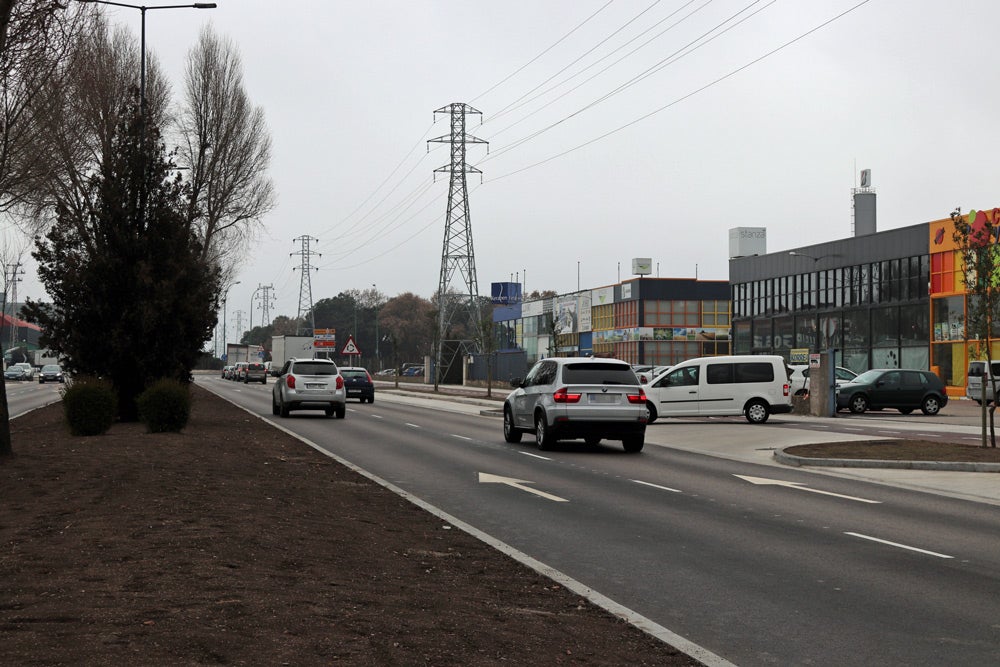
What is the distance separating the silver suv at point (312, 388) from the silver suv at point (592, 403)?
42.0 ft

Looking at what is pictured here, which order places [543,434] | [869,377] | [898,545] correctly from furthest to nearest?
[869,377], [543,434], [898,545]

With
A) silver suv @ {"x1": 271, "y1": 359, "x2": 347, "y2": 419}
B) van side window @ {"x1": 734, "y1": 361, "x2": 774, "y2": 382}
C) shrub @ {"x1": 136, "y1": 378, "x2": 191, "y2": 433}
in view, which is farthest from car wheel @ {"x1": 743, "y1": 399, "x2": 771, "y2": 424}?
shrub @ {"x1": 136, "y1": 378, "x2": 191, "y2": 433}

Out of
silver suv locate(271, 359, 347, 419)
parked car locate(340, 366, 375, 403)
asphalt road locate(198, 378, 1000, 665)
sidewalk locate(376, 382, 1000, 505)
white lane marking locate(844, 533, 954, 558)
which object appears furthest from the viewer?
parked car locate(340, 366, 375, 403)

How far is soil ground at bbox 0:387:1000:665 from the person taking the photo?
586 centimetres

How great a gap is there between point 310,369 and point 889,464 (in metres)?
19.5

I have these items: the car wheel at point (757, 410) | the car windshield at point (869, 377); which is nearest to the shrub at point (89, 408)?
the car wheel at point (757, 410)

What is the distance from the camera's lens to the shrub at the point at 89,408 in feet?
68.9

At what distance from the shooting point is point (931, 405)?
129 feet

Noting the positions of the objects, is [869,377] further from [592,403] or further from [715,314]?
[715,314]

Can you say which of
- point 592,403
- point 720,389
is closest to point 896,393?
point 720,389

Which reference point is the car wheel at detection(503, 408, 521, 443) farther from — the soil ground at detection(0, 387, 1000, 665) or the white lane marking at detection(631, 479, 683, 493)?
the soil ground at detection(0, 387, 1000, 665)

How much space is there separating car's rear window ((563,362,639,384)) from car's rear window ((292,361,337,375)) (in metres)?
13.7

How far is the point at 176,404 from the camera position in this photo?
2247cm

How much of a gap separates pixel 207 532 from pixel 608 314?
8631 cm
